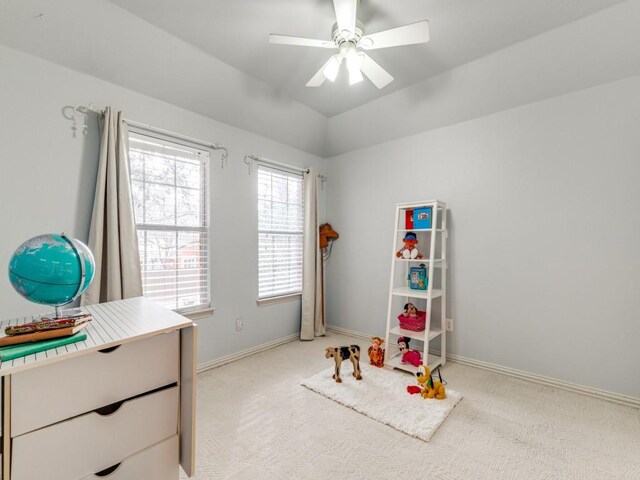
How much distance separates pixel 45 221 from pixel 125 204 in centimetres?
44

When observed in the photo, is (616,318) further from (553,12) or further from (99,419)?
(99,419)

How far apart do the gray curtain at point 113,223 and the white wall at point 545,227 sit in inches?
97.4

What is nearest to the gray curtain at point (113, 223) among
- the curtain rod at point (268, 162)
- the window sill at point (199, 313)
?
the window sill at point (199, 313)

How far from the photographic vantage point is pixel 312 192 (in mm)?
3516

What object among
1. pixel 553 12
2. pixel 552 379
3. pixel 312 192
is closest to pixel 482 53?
pixel 553 12

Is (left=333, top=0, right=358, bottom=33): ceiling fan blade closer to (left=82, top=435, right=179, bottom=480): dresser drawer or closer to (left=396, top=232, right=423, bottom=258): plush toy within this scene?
(left=396, top=232, right=423, bottom=258): plush toy

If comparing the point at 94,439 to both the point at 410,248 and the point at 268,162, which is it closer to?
the point at 410,248

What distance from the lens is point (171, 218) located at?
8.09 feet

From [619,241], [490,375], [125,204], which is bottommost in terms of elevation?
[490,375]

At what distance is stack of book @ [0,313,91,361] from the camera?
2.87 ft

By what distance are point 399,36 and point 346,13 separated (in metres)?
0.33

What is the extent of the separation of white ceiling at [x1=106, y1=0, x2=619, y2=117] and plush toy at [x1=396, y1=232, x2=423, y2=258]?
4.69 ft

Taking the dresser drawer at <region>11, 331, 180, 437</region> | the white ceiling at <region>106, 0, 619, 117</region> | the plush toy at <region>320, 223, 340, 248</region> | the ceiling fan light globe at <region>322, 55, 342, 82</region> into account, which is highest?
the white ceiling at <region>106, 0, 619, 117</region>

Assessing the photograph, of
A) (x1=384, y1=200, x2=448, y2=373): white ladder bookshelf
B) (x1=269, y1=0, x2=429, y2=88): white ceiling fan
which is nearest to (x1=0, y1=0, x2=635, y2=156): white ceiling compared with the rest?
(x1=269, y1=0, x2=429, y2=88): white ceiling fan
